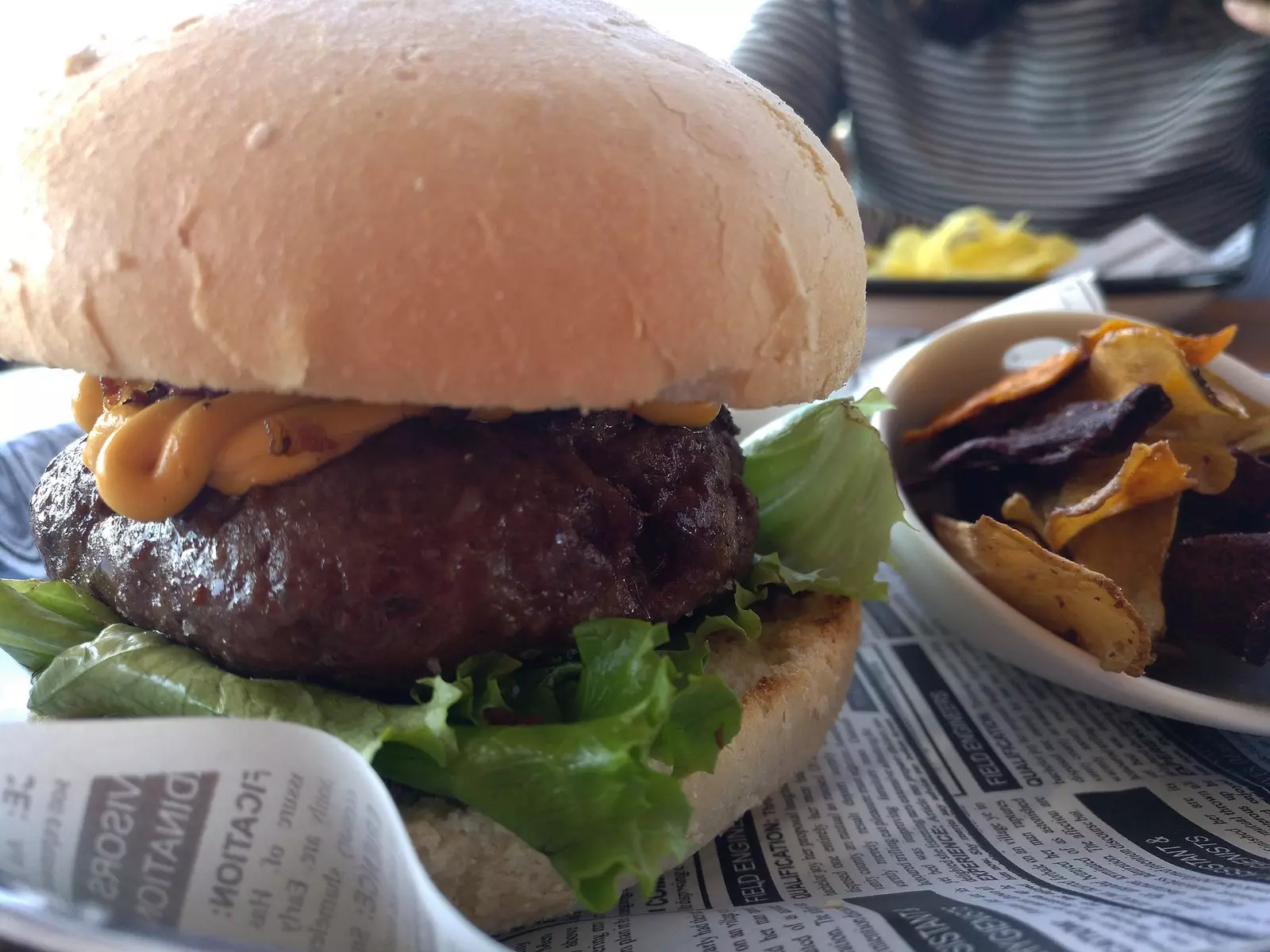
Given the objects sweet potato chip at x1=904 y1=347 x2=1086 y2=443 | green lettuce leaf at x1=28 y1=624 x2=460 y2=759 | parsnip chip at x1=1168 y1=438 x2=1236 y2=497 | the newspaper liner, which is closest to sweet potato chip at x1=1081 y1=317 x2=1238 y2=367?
sweet potato chip at x1=904 y1=347 x2=1086 y2=443

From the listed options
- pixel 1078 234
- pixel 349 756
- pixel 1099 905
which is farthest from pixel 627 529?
pixel 1078 234

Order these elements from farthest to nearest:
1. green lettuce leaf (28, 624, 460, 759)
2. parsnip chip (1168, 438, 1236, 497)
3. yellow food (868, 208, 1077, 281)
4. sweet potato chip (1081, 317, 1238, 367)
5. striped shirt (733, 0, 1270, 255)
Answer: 1. striped shirt (733, 0, 1270, 255)
2. yellow food (868, 208, 1077, 281)
3. sweet potato chip (1081, 317, 1238, 367)
4. parsnip chip (1168, 438, 1236, 497)
5. green lettuce leaf (28, 624, 460, 759)

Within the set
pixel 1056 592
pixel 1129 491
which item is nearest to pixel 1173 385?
Result: pixel 1129 491

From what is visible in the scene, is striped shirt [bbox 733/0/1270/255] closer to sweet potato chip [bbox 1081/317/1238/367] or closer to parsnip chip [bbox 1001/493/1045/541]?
sweet potato chip [bbox 1081/317/1238/367]

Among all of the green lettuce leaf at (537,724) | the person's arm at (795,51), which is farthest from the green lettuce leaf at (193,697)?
the person's arm at (795,51)

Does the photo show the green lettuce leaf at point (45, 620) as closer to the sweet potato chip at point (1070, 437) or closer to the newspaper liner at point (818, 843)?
the newspaper liner at point (818, 843)

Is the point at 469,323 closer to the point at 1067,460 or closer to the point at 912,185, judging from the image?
the point at 1067,460

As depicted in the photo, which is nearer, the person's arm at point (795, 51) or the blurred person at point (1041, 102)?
the blurred person at point (1041, 102)
